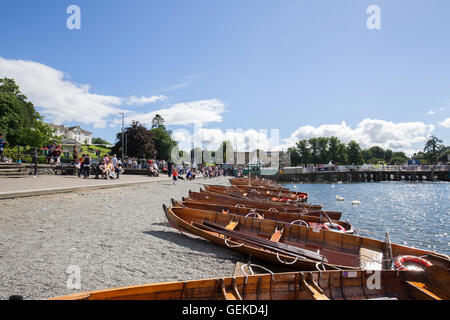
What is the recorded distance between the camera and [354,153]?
10450cm

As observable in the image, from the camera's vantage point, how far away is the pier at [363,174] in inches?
2576

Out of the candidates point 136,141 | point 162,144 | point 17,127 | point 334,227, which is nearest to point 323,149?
point 162,144

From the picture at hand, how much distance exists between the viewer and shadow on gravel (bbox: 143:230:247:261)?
6.57m

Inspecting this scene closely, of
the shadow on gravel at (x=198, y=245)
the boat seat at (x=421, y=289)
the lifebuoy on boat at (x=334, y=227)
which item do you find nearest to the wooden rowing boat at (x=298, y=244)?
the shadow on gravel at (x=198, y=245)

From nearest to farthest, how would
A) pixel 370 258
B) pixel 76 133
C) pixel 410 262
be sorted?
1. pixel 410 262
2. pixel 370 258
3. pixel 76 133

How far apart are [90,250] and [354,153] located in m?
114

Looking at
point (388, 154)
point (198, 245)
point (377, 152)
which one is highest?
point (377, 152)

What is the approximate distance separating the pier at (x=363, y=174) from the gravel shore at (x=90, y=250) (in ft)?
208

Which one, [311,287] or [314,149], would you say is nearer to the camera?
[311,287]

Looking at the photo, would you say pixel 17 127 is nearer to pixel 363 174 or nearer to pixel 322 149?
pixel 363 174

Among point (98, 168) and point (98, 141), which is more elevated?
point (98, 141)

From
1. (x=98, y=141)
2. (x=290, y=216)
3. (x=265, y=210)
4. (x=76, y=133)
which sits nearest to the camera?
(x=290, y=216)
